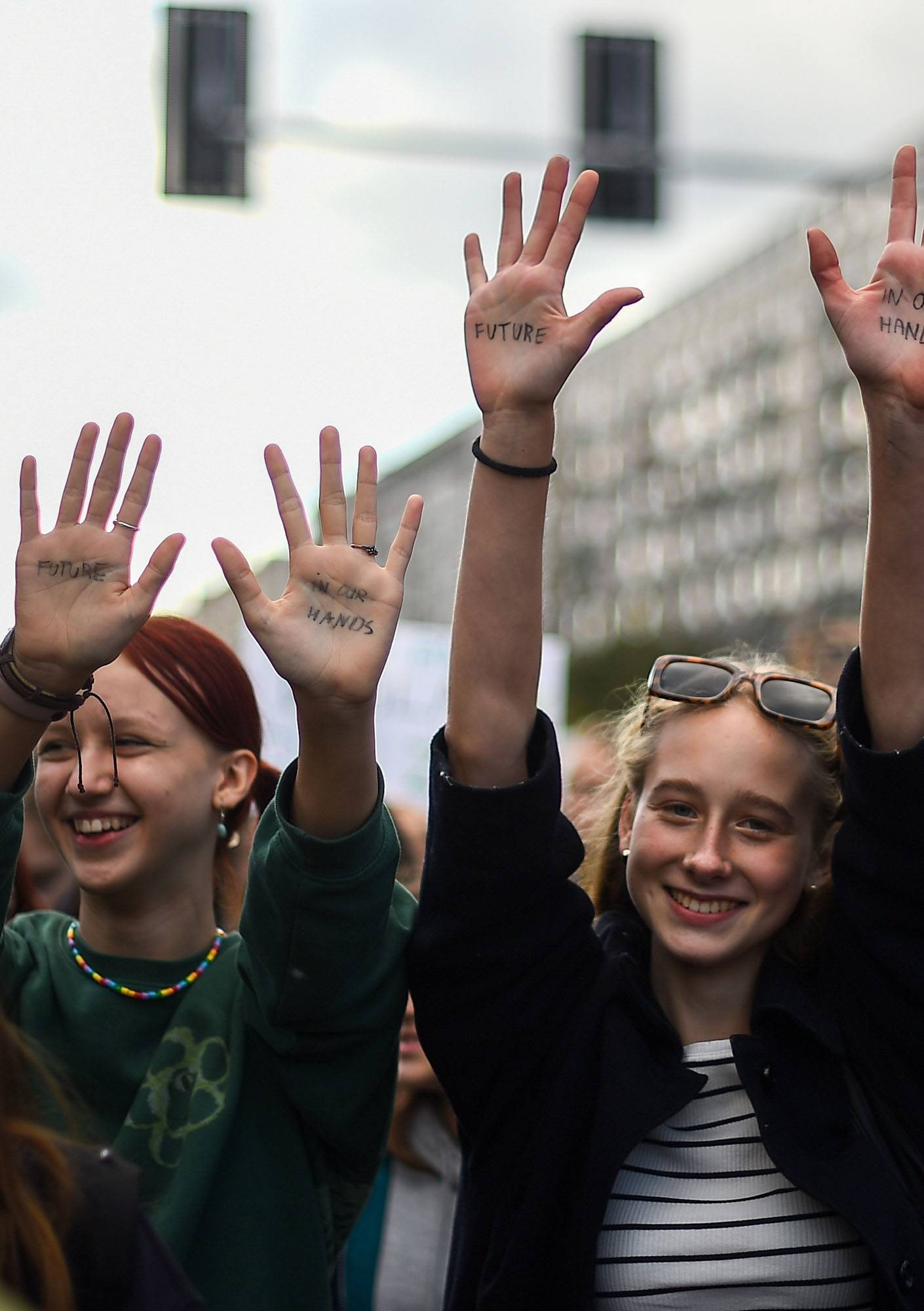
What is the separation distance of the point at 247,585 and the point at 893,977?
1087 millimetres

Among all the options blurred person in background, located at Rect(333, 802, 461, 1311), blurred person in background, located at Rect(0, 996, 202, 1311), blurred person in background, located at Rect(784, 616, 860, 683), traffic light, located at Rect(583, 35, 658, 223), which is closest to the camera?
blurred person in background, located at Rect(0, 996, 202, 1311)

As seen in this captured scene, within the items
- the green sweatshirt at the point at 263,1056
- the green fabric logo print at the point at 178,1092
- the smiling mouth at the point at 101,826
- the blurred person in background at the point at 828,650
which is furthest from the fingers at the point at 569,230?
the blurred person in background at the point at 828,650

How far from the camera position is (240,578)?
8.36 ft

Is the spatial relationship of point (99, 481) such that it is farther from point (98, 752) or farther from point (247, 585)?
point (98, 752)

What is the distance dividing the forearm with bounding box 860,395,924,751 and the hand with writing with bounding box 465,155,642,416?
16.8 inches

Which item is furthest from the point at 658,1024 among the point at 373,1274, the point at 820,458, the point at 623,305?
the point at 820,458

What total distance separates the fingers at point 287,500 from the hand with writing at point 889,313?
821 millimetres

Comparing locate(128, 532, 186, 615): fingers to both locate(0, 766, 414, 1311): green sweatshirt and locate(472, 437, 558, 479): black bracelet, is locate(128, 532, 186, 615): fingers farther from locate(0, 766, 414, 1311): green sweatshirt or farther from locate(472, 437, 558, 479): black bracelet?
locate(472, 437, 558, 479): black bracelet

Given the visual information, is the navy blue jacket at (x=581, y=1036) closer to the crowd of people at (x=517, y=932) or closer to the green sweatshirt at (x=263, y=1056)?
the crowd of people at (x=517, y=932)

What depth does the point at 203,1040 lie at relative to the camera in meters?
2.74

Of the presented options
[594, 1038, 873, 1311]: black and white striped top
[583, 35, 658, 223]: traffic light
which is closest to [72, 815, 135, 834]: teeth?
[594, 1038, 873, 1311]: black and white striped top

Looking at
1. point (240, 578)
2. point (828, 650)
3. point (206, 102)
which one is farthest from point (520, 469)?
point (206, 102)

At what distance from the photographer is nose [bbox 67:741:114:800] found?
289cm

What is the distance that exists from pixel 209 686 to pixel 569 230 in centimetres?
97
